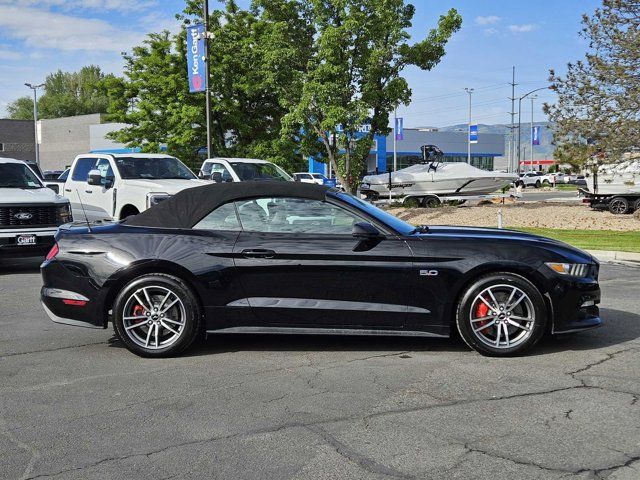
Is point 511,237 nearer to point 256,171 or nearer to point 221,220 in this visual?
point 221,220

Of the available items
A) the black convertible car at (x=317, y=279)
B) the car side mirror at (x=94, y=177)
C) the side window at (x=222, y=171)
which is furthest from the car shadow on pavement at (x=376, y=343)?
the side window at (x=222, y=171)

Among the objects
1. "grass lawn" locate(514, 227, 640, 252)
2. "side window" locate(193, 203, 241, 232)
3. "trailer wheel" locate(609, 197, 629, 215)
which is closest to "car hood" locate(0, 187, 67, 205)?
"side window" locate(193, 203, 241, 232)

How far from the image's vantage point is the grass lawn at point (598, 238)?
1488 centimetres

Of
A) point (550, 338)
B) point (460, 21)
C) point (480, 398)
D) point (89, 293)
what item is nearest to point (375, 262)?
point (480, 398)

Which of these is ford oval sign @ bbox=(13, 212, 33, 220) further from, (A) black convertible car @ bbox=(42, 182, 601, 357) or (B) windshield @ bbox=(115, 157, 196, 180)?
(A) black convertible car @ bbox=(42, 182, 601, 357)

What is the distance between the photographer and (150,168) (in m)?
14.8

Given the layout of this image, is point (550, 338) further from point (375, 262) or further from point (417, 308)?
point (375, 262)

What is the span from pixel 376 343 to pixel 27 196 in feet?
26.4

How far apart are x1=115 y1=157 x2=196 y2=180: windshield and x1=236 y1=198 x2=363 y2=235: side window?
8.90 meters

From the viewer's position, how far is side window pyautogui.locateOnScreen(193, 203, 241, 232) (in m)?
6.13

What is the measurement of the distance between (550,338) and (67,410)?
4.37 metres

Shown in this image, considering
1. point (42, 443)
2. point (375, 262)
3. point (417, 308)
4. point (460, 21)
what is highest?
point (460, 21)

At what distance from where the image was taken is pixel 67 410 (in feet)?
15.3

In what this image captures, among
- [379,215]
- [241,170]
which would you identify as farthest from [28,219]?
[379,215]
